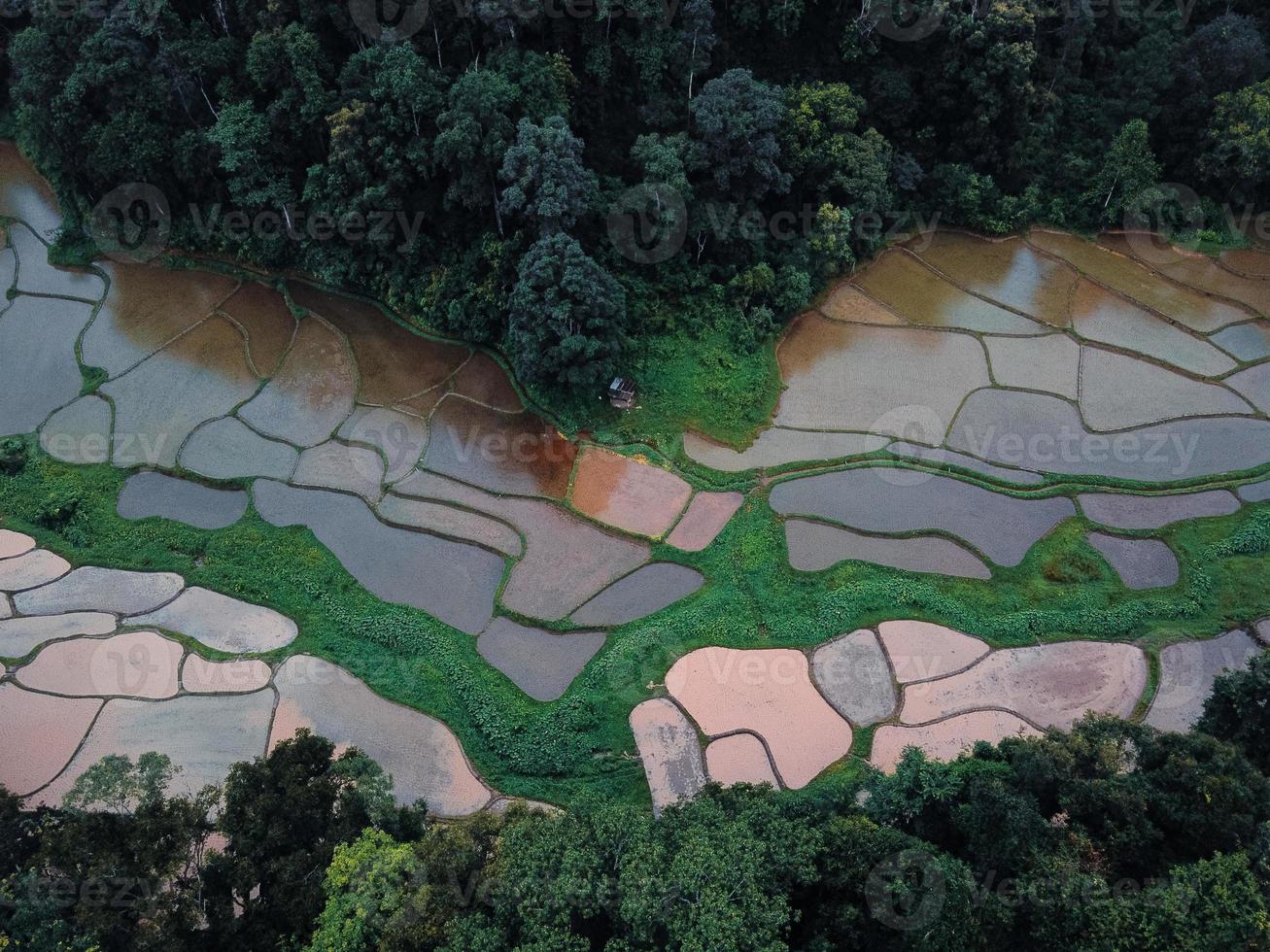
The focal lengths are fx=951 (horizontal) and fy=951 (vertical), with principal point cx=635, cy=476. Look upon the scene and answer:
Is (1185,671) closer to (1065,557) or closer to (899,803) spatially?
(1065,557)

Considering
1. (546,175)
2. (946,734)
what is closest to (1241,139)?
(546,175)

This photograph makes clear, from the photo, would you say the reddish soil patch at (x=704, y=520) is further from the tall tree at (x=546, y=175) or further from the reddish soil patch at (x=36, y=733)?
the reddish soil patch at (x=36, y=733)

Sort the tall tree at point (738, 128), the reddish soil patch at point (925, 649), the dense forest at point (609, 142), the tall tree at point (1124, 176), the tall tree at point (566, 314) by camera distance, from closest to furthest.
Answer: the reddish soil patch at point (925, 649)
the tall tree at point (566, 314)
the dense forest at point (609, 142)
the tall tree at point (738, 128)
the tall tree at point (1124, 176)

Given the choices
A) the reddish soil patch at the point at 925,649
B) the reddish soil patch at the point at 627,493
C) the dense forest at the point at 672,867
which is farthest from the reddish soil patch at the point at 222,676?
the reddish soil patch at the point at 925,649

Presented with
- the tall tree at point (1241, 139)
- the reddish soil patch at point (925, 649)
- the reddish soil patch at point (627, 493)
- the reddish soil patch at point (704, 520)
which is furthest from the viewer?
the tall tree at point (1241, 139)

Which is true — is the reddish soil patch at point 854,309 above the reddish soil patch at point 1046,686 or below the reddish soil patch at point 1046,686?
above

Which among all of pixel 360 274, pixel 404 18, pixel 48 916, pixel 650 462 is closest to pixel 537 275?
pixel 650 462
